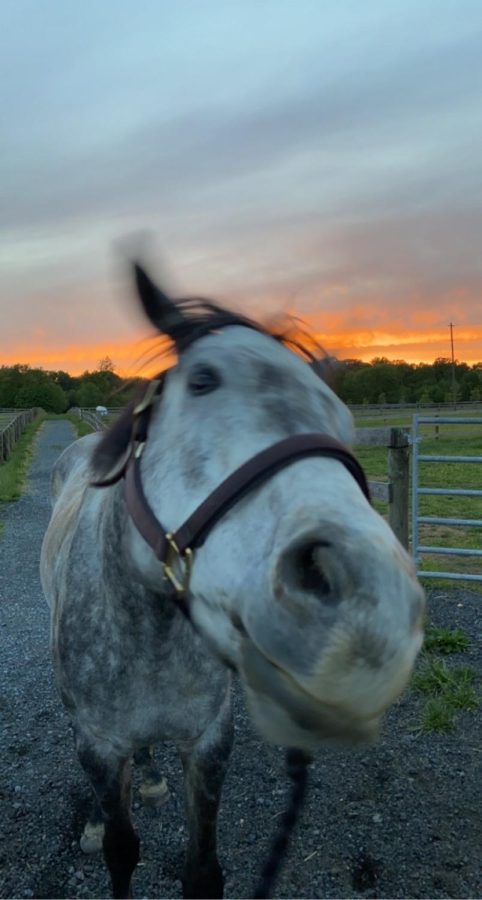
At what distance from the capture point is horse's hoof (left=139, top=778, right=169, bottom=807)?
361cm

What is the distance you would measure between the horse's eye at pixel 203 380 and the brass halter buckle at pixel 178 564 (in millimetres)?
387

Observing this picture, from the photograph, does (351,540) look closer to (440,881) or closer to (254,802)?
(440,881)

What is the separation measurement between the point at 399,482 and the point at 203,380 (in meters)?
5.67

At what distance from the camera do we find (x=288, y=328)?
196 cm

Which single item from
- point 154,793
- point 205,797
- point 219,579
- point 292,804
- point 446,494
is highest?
point 219,579

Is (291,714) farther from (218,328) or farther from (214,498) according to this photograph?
(218,328)

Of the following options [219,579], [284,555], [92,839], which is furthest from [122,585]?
[92,839]

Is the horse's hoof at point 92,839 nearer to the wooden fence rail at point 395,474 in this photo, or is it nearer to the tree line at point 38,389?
the wooden fence rail at point 395,474

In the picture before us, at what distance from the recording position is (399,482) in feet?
23.0

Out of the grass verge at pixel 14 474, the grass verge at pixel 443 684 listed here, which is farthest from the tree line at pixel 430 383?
the grass verge at pixel 443 684

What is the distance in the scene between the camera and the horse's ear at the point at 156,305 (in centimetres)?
194

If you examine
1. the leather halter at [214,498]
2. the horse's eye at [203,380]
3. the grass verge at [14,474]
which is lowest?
the grass verge at [14,474]

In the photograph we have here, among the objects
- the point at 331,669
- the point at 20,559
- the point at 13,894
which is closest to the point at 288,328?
the point at 331,669

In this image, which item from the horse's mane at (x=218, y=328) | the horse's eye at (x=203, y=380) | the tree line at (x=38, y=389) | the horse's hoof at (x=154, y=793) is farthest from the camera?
the tree line at (x=38, y=389)
